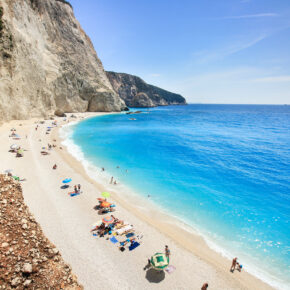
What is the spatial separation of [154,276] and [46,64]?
7840 centimetres

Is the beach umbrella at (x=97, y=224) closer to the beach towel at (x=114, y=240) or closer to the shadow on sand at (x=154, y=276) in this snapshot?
the beach towel at (x=114, y=240)

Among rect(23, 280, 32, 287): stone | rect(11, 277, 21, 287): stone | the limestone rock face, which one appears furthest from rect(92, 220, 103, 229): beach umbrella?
the limestone rock face

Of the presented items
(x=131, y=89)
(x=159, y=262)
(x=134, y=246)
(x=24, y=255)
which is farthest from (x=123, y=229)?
(x=131, y=89)

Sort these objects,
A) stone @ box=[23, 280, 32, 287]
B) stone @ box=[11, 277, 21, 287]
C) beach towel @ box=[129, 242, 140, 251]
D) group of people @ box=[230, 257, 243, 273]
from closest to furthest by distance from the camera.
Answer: stone @ box=[11, 277, 21, 287] < stone @ box=[23, 280, 32, 287] < group of people @ box=[230, 257, 243, 273] < beach towel @ box=[129, 242, 140, 251]

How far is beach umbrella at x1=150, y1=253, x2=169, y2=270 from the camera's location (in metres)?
9.79

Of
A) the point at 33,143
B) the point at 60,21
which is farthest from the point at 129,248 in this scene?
the point at 60,21

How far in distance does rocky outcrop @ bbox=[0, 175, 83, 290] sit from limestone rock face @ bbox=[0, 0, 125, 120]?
41.1 metres

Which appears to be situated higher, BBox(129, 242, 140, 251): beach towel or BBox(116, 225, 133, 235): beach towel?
BBox(116, 225, 133, 235): beach towel

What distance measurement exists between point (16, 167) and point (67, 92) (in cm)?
6165

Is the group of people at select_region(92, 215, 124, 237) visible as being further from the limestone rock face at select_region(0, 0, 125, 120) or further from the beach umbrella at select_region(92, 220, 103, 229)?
the limestone rock face at select_region(0, 0, 125, 120)

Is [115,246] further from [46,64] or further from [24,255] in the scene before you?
[46,64]

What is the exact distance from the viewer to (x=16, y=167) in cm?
2220

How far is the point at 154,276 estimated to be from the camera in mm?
9930

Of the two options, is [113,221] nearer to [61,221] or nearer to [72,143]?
[61,221]
